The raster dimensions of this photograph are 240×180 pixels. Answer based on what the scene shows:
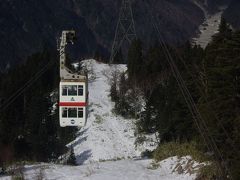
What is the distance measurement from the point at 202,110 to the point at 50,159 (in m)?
26.4

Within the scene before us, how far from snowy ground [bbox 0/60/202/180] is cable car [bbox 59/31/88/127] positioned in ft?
13.6

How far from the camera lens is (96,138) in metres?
62.0

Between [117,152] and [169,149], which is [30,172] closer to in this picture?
[169,149]

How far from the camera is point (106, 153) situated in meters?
58.4

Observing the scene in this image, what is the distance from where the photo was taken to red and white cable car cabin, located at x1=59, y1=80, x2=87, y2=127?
2952 cm

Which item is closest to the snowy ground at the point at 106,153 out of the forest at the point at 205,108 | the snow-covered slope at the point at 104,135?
the snow-covered slope at the point at 104,135

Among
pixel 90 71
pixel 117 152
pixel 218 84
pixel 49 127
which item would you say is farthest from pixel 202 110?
pixel 90 71

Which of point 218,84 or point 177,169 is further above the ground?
point 218,84

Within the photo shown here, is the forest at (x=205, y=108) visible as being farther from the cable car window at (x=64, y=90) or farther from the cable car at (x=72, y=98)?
the cable car window at (x=64, y=90)

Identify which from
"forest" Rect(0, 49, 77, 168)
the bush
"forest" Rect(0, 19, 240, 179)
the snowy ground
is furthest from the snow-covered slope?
the bush

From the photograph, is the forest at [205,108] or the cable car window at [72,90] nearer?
the cable car window at [72,90]

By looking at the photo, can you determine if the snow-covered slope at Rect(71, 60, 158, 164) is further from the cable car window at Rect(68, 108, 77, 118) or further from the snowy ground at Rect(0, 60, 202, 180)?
the cable car window at Rect(68, 108, 77, 118)

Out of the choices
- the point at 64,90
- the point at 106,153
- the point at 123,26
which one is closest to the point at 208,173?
the point at 64,90

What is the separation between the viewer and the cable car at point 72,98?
2944 centimetres
